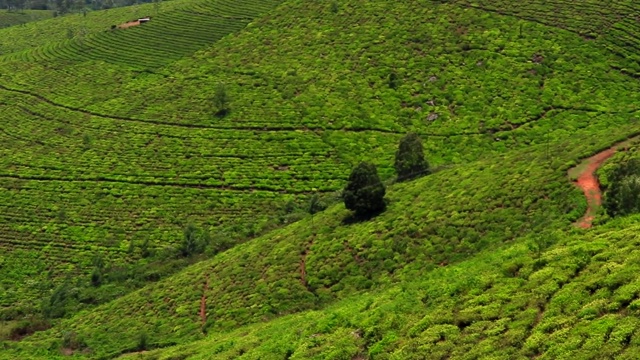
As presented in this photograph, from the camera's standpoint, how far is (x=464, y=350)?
2398 cm

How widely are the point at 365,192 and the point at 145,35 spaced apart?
96.6 metres

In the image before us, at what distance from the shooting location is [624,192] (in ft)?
107

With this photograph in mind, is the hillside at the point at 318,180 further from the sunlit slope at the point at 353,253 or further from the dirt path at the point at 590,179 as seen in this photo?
the dirt path at the point at 590,179

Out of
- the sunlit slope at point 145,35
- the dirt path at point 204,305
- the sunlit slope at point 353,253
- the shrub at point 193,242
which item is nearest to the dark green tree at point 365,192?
the sunlit slope at point 353,253

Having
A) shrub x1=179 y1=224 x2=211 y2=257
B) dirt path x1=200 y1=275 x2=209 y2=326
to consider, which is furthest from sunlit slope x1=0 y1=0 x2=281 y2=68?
dirt path x1=200 y1=275 x2=209 y2=326

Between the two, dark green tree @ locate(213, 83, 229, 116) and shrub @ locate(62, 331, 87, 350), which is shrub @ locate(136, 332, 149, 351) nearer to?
shrub @ locate(62, 331, 87, 350)

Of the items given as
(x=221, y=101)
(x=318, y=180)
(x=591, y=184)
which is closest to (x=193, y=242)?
(x=318, y=180)

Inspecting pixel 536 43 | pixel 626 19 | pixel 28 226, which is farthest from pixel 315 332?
pixel 626 19

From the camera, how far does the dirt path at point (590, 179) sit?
3747 centimetres

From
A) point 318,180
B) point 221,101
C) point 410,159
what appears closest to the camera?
point 410,159

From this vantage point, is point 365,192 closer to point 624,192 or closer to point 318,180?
point 624,192

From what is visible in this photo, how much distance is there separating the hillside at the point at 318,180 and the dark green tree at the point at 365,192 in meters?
1.83

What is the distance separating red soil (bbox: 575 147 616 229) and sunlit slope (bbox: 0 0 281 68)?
8876 cm

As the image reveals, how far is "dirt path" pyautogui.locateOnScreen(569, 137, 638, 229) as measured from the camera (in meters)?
37.5
